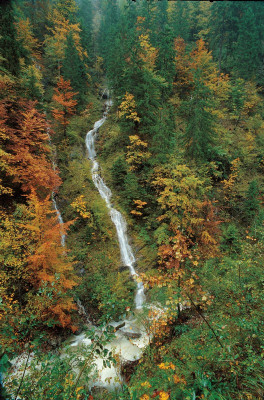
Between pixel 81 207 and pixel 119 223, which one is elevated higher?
pixel 81 207

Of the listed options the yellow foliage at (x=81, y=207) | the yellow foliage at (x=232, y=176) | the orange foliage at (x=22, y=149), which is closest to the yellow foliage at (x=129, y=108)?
the orange foliage at (x=22, y=149)

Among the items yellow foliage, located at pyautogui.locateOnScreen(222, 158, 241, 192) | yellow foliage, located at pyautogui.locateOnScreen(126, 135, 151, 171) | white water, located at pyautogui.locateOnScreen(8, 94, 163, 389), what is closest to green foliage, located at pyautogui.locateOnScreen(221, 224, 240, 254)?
yellow foliage, located at pyautogui.locateOnScreen(222, 158, 241, 192)

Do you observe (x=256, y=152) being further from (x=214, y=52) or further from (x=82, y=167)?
(x=214, y=52)

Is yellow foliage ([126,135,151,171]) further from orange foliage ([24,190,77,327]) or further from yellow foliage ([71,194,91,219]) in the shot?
orange foliage ([24,190,77,327])

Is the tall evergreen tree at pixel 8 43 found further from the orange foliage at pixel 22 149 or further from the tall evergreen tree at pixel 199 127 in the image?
the tall evergreen tree at pixel 199 127

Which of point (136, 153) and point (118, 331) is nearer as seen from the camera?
point (118, 331)

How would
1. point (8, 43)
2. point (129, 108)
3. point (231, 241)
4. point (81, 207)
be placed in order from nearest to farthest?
point (231, 241) → point (8, 43) → point (81, 207) → point (129, 108)

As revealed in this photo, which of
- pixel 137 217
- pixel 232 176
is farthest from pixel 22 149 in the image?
pixel 232 176

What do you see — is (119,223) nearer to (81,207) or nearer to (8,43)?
(81,207)

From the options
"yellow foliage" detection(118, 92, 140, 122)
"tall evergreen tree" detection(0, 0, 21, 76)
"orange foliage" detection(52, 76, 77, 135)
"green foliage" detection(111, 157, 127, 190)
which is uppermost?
"tall evergreen tree" detection(0, 0, 21, 76)
